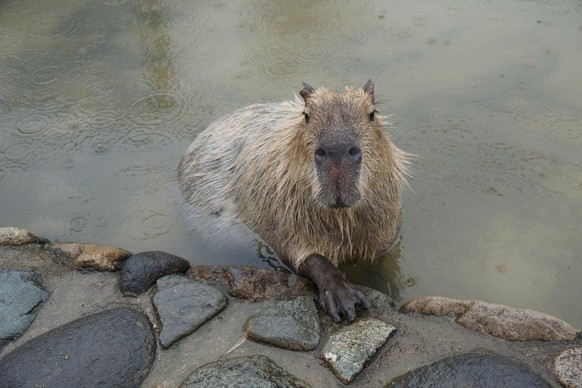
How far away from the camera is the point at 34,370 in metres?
2.68

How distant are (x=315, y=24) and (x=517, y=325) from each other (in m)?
4.34

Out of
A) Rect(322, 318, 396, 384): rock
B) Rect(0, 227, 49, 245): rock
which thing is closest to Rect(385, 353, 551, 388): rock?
Rect(322, 318, 396, 384): rock

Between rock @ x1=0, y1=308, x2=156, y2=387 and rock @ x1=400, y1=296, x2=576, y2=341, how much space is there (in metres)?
1.41

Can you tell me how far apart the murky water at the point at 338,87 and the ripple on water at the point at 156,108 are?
0.06 ft

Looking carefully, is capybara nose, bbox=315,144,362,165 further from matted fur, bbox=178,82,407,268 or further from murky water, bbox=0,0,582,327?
murky water, bbox=0,0,582,327

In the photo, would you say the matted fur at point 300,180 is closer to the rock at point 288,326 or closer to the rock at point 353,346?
the rock at point 288,326

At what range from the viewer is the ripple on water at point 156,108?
5.27m

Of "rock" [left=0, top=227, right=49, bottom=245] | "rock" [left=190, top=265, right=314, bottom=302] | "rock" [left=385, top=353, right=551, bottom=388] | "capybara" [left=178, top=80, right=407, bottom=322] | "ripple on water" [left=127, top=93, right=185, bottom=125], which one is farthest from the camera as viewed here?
"ripple on water" [left=127, top=93, right=185, bottom=125]

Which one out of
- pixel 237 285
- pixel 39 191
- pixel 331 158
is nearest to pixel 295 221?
pixel 237 285

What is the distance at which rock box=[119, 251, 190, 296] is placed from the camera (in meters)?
3.16

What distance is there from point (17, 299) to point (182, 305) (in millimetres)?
912

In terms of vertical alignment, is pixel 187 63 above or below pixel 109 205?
above

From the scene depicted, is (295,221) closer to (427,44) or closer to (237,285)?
(237,285)

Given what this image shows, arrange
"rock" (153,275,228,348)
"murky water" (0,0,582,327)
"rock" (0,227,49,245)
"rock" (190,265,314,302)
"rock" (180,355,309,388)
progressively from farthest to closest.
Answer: "murky water" (0,0,582,327), "rock" (0,227,49,245), "rock" (190,265,314,302), "rock" (153,275,228,348), "rock" (180,355,309,388)
